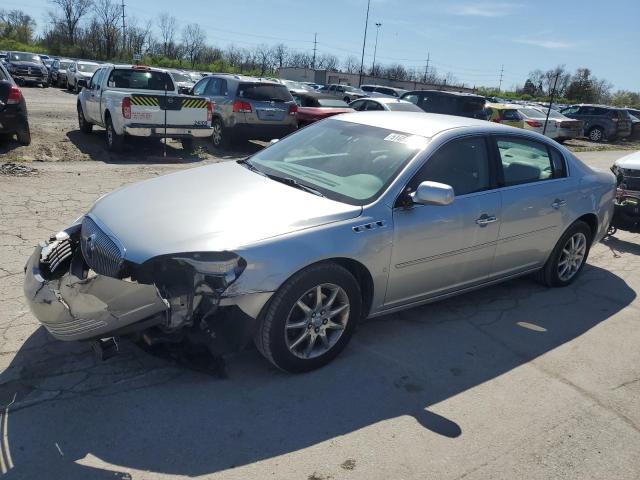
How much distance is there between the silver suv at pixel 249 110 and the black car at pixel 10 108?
427cm

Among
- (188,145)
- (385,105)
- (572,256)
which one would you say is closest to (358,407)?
(572,256)

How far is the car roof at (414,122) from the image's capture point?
14.2ft

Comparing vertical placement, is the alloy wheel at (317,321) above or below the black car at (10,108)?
below

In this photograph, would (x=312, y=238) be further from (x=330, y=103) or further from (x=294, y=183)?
(x=330, y=103)

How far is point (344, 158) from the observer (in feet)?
14.0

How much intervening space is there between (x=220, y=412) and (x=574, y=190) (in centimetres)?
389

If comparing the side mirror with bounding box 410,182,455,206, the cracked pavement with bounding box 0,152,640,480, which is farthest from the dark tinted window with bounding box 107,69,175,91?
the side mirror with bounding box 410,182,455,206

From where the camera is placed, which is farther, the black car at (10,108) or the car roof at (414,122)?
the black car at (10,108)

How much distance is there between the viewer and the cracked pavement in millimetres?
2758

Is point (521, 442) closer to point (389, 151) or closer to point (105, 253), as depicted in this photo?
point (389, 151)

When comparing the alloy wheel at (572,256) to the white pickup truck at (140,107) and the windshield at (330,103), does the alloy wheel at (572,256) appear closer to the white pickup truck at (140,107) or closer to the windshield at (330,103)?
the white pickup truck at (140,107)

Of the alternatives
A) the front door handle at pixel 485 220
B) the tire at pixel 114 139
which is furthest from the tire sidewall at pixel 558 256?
the tire at pixel 114 139

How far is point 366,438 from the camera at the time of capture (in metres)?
3.00

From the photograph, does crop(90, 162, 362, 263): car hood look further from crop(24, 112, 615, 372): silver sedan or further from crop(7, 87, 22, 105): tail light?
crop(7, 87, 22, 105): tail light
